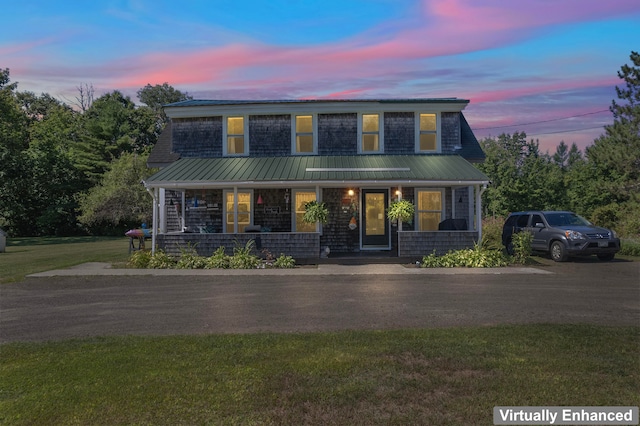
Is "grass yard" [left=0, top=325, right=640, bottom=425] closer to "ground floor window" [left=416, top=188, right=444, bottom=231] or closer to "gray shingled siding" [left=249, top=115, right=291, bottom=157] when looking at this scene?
"ground floor window" [left=416, top=188, right=444, bottom=231]

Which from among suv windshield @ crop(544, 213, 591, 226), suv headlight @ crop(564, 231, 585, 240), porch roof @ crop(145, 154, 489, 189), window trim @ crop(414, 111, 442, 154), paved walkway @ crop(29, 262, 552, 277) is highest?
window trim @ crop(414, 111, 442, 154)

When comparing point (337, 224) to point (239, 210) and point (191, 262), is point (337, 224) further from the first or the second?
point (191, 262)

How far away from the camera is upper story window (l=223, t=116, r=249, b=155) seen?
1859 centimetres

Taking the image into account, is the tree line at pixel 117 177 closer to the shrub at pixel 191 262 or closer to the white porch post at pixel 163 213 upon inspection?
the white porch post at pixel 163 213

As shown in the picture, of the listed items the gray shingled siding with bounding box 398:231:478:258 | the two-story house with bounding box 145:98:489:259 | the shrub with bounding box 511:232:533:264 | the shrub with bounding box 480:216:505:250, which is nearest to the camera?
the shrub with bounding box 511:232:533:264

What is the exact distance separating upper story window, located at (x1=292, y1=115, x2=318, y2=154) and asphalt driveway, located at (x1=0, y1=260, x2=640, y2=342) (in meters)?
6.52

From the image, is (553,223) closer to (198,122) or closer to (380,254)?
(380,254)

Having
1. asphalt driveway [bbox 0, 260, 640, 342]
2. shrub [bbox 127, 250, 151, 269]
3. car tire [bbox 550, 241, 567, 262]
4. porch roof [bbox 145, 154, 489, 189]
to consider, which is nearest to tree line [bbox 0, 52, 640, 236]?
car tire [bbox 550, 241, 567, 262]

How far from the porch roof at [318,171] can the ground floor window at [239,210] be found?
1257mm

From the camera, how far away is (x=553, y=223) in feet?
54.6

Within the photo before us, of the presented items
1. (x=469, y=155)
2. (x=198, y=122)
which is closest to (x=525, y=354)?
(x=469, y=155)

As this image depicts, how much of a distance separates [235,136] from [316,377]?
15.2m

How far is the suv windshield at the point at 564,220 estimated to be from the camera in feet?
54.4

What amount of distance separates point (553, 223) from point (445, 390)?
14.4 metres
